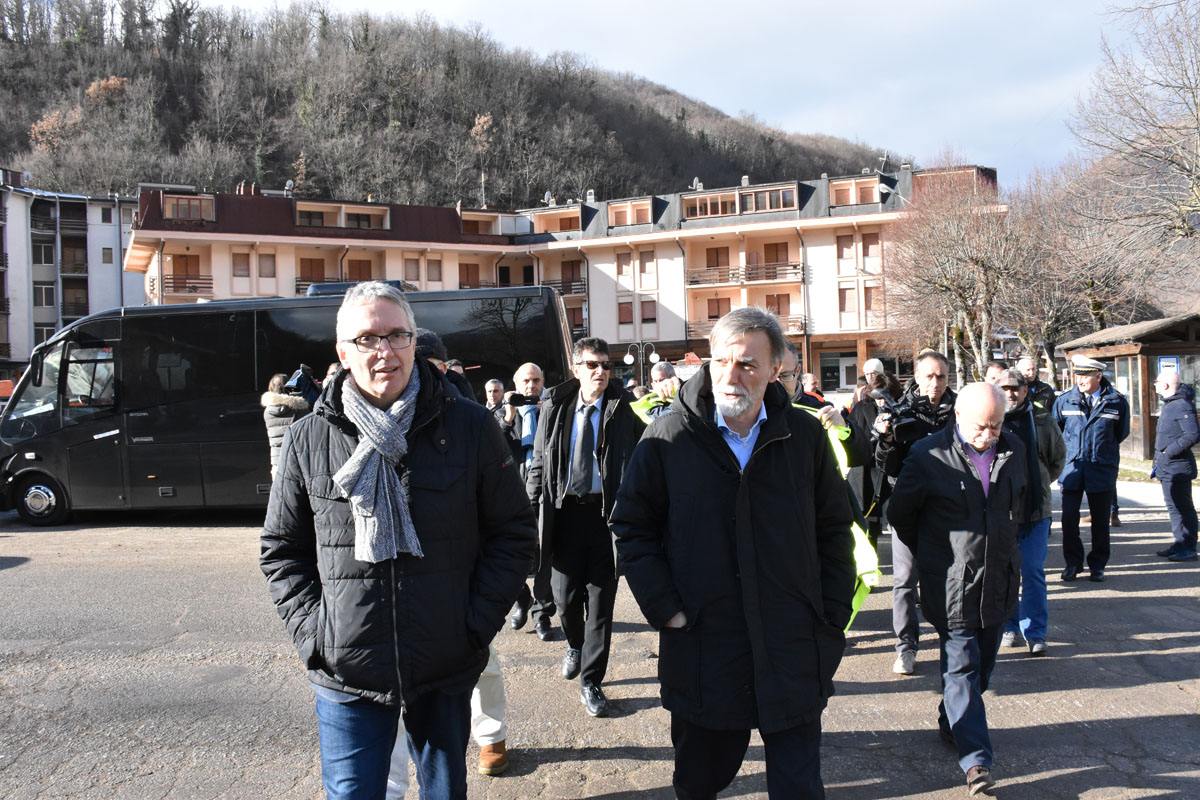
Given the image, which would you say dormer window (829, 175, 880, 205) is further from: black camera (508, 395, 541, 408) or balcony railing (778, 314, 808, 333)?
black camera (508, 395, 541, 408)

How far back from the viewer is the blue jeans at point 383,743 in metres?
2.38

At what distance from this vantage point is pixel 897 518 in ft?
13.3

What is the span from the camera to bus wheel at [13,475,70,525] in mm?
11188

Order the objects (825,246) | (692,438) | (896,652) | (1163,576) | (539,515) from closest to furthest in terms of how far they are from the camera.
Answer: (692,438), (539,515), (896,652), (1163,576), (825,246)

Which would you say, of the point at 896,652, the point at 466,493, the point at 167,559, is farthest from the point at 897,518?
the point at 167,559

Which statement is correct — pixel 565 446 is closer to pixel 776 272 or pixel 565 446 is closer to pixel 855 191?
pixel 776 272

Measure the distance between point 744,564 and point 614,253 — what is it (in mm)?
46755

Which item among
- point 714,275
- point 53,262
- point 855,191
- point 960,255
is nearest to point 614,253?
point 714,275

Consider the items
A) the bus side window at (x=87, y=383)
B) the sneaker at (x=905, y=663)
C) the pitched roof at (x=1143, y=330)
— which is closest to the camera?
the sneaker at (x=905, y=663)

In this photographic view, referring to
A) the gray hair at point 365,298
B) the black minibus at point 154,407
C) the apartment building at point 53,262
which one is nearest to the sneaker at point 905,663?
the gray hair at point 365,298

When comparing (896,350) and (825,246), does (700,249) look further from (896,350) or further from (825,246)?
(896,350)

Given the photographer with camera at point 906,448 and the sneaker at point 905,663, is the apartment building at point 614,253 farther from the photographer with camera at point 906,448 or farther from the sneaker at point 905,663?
the sneaker at point 905,663

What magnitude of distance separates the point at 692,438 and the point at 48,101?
101403 millimetres

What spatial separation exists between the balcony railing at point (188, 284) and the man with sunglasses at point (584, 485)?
42.7 metres
